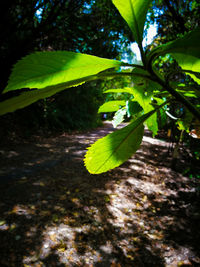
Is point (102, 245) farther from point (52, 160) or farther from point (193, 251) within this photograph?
point (52, 160)

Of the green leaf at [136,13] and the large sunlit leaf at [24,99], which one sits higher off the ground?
the green leaf at [136,13]

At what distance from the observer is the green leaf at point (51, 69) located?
0.26m

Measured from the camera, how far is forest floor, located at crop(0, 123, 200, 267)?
8.21 feet

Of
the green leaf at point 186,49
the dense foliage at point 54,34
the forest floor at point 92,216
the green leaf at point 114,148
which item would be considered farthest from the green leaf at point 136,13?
the dense foliage at point 54,34

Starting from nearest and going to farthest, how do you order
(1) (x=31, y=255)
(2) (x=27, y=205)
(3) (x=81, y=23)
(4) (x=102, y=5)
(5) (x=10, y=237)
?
1. (1) (x=31, y=255)
2. (5) (x=10, y=237)
3. (2) (x=27, y=205)
4. (4) (x=102, y=5)
5. (3) (x=81, y=23)

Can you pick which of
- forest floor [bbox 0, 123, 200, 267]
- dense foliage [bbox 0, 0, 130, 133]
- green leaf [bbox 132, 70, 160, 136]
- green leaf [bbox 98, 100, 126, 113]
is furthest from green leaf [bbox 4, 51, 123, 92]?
dense foliage [bbox 0, 0, 130, 133]

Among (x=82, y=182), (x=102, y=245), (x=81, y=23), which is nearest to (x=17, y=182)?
(x=82, y=182)

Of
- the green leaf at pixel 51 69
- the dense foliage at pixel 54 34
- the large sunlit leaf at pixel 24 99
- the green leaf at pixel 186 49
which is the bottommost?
the large sunlit leaf at pixel 24 99

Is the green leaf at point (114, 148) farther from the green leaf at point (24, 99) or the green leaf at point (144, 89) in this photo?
the green leaf at point (24, 99)

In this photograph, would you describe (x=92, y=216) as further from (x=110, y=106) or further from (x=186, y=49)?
(x=186, y=49)

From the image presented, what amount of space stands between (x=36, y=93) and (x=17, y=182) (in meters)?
4.08

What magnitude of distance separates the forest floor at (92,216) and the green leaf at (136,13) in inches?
108

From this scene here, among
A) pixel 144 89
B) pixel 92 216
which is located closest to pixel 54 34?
pixel 92 216

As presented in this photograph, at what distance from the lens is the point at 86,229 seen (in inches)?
116
